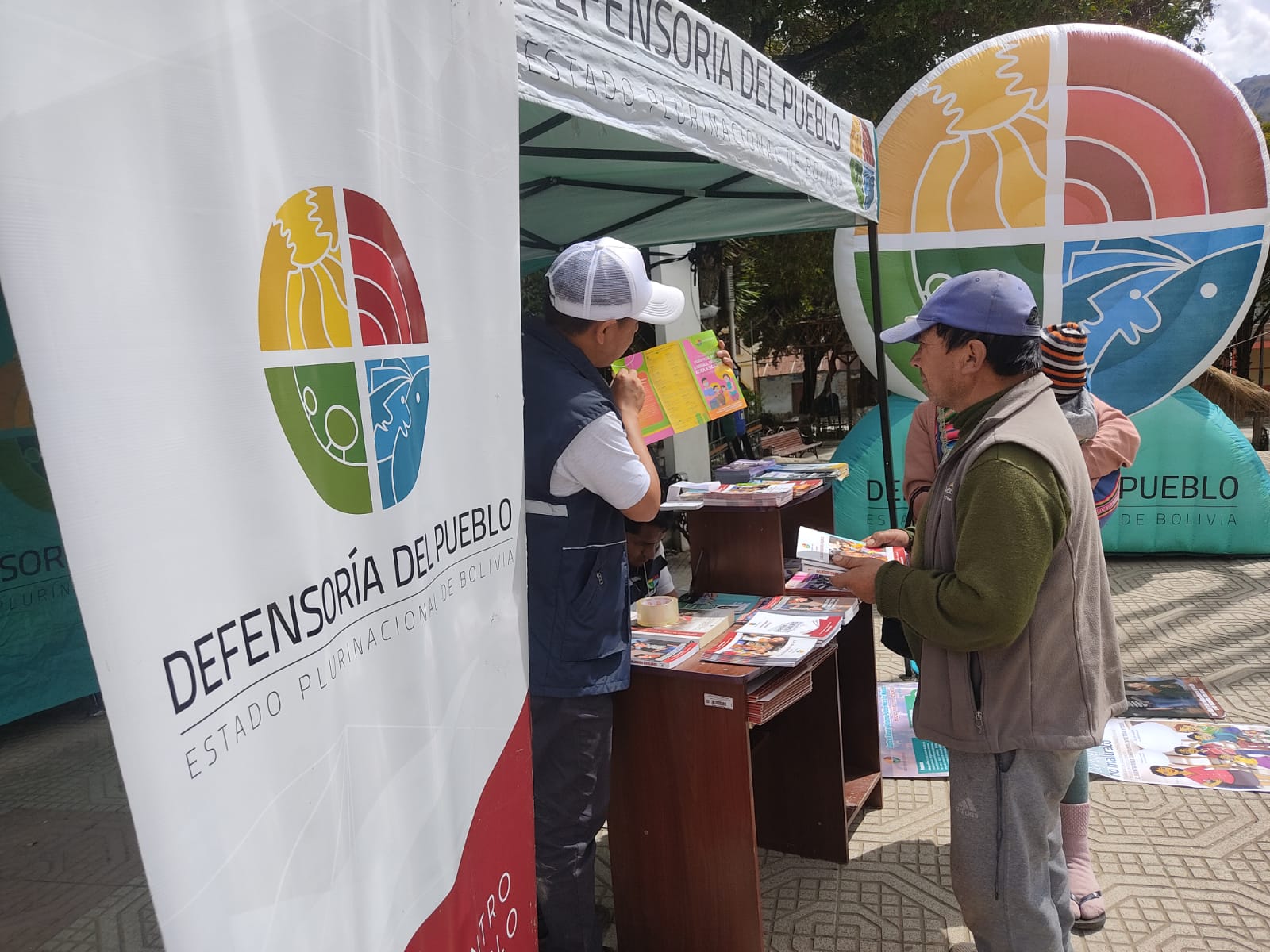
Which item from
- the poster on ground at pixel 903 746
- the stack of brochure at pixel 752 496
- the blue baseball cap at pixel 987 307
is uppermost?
the blue baseball cap at pixel 987 307

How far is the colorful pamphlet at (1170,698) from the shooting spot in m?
4.08

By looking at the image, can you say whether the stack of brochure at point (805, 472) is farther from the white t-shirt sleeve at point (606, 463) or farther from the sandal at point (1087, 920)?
the sandal at point (1087, 920)

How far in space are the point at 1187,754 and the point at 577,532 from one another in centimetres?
300

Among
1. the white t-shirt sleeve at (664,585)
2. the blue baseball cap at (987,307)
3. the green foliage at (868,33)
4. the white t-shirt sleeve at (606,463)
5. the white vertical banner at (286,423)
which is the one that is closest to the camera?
the white vertical banner at (286,423)

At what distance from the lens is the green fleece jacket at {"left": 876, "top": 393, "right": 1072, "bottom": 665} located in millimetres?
1777

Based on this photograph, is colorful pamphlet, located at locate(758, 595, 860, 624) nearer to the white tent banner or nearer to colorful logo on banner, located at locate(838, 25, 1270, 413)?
the white tent banner

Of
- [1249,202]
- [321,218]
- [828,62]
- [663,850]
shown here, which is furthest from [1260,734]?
[828,62]

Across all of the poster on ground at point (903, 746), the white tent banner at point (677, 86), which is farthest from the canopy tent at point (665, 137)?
the poster on ground at point (903, 746)

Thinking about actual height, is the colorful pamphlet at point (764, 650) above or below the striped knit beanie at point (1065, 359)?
below

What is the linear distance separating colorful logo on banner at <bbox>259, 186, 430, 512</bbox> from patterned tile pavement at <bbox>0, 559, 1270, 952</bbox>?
0.43m

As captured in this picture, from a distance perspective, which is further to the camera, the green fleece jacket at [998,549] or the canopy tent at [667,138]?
the canopy tent at [667,138]

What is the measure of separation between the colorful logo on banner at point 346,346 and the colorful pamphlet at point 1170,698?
377 centimetres

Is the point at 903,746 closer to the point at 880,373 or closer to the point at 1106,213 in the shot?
the point at 880,373

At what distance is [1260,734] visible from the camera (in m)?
3.80
